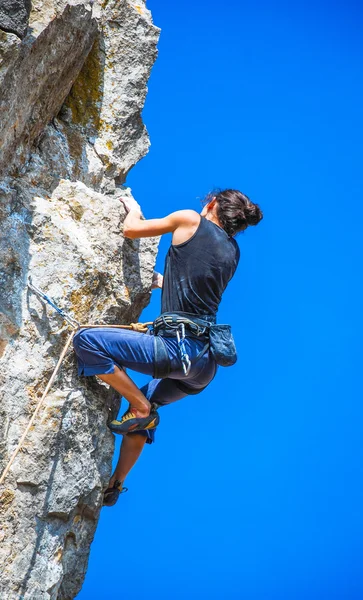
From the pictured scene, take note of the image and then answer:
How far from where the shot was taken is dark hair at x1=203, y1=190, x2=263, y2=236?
6348 millimetres

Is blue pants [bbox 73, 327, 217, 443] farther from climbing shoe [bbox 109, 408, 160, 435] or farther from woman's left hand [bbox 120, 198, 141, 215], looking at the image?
woman's left hand [bbox 120, 198, 141, 215]

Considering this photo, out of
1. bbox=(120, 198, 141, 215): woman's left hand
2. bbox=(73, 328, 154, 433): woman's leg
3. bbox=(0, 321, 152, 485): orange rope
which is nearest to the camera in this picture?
bbox=(0, 321, 152, 485): orange rope

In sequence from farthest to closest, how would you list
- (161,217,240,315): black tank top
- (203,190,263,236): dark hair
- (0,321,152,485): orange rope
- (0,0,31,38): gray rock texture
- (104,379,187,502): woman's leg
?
(104,379,187,502): woman's leg
(203,190,263,236): dark hair
(161,217,240,315): black tank top
(0,321,152,485): orange rope
(0,0,31,38): gray rock texture

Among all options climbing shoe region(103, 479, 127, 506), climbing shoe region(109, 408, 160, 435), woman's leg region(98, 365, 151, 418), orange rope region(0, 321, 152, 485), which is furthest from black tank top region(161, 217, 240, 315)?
climbing shoe region(103, 479, 127, 506)

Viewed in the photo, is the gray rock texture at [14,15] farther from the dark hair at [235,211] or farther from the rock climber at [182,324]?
the dark hair at [235,211]

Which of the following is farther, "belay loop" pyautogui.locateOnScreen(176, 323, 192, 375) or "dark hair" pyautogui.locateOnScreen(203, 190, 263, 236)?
"dark hair" pyautogui.locateOnScreen(203, 190, 263, 236)

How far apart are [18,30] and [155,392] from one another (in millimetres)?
2801

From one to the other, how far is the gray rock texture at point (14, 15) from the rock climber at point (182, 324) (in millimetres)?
1629

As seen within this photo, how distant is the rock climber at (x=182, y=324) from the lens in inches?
240

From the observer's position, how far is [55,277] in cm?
632

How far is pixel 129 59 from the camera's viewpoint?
298 inches

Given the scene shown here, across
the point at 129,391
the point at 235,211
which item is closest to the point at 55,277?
the point at 129,391

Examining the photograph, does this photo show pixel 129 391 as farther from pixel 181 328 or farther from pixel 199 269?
pixel 199 269

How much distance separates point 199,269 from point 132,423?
48.7 inches
